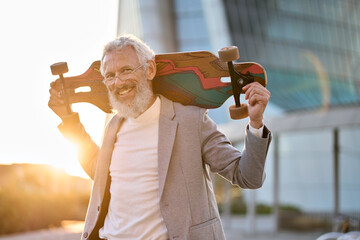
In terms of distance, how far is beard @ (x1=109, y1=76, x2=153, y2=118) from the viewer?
9.42 ft

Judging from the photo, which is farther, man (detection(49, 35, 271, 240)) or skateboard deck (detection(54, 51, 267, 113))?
skateboard deck (detection(54, 51, 267, 113))

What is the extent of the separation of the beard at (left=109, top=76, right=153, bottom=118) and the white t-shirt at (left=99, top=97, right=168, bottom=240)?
6 centimetres

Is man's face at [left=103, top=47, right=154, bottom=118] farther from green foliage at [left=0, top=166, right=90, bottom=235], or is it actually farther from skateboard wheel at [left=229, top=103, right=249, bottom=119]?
green foliage at [left=0, top=166, right=90, bottom=235]

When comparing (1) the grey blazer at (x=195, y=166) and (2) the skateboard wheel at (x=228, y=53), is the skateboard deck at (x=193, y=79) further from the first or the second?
(2) the skateboard wheel at (x=228, y=53)

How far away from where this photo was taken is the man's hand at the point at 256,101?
2.46 m

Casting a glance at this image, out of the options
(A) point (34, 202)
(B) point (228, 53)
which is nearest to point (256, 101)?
(B) point (228, 53)

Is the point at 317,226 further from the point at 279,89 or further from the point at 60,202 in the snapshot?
the point at 279,89

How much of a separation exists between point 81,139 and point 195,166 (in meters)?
0.85

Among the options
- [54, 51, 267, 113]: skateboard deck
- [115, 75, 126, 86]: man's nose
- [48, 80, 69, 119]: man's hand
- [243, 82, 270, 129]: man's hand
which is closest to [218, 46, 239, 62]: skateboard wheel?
[243, 82, 270, 129]: man's hand

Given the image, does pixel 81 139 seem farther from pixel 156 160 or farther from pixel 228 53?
pixel 228 53

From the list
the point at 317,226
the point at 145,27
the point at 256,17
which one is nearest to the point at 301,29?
the point at 256,17

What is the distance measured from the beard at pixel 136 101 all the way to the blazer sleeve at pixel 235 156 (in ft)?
1.07

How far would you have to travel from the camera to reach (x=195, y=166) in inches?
107

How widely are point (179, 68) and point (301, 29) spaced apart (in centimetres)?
2337
